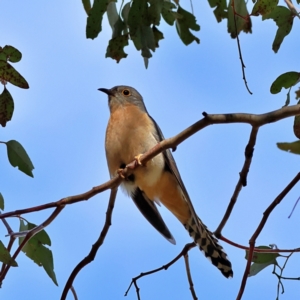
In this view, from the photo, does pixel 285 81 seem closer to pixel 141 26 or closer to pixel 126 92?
pixel 141 26

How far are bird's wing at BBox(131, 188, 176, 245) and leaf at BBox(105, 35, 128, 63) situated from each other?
175cm

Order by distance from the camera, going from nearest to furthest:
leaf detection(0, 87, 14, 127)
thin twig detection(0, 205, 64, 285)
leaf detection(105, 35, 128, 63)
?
thin twig detection(0, 205, 64, 285) < leaf detection(0, 87, 14, 127) < leaf detection(105, 35, 128, 63)

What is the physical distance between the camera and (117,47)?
362cm

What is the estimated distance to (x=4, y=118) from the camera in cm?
322

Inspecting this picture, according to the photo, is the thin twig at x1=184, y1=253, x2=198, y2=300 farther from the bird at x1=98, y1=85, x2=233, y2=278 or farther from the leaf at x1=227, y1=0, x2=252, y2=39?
the leaf at x1=227, y1=0, x2=252, y2=39

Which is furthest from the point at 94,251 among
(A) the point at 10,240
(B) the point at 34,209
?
(B) the point at 34,209

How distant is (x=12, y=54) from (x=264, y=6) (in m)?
1.54

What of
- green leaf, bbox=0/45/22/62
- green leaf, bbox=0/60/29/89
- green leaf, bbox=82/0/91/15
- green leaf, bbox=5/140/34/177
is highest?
green leaf, bbox=82/0/91/15

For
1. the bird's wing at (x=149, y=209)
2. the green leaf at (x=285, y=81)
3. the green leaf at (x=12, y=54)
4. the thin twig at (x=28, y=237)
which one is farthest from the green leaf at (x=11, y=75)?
the bird's wing at (x=149, y=209)

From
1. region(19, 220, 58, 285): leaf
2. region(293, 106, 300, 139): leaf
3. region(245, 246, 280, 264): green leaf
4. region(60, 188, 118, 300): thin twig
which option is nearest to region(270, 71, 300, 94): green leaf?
region(293, 106, 300, 139): leaf

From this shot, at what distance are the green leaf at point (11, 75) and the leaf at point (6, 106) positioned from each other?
0.48 ft

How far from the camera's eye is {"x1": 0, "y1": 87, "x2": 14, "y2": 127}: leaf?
322 centimetres

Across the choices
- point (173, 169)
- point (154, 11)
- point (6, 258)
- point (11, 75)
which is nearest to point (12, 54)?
point (11, 75)

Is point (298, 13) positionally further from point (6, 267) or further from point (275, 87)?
point (6, 267)
